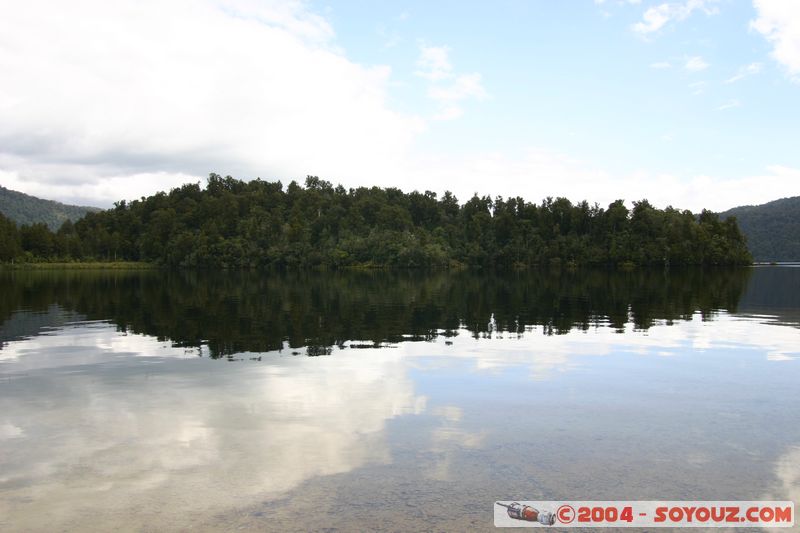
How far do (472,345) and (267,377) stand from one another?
38.1ft

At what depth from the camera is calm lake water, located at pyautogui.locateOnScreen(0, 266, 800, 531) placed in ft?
33.7

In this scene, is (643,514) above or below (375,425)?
below

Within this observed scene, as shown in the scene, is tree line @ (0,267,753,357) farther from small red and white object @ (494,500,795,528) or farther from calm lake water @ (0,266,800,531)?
small red and white object @ (494,500,795,528)

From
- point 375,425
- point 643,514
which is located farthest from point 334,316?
point 643,514

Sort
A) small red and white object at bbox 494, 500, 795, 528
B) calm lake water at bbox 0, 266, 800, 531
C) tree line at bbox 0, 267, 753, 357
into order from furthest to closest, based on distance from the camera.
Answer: tree line at bbox 0, 267, 753, 357 < calm lake water at bbox 0, 266, 800, 531 < small red and white object at bbox 494, 500, 795, 528

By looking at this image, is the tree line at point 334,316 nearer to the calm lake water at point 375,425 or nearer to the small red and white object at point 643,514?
the calm lake water at point 375,425

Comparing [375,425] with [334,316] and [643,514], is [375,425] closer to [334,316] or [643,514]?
[643,514]

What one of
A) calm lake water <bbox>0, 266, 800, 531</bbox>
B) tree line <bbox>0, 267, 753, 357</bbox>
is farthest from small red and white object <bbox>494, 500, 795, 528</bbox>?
tree line <bbox>0, 267, 753, 357</bbox>

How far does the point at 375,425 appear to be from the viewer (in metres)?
14.8

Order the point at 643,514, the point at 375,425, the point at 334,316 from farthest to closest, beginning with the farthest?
1. the point at 334,316
2. the point at 375,425
3. the point at 643,514

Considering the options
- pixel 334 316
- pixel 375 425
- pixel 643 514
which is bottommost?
pixel 643 514

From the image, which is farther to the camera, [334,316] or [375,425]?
[334,316]

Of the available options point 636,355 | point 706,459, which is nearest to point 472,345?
point 636,355

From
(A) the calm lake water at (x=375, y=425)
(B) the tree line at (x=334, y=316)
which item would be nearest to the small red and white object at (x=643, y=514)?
(A) the calm lake water at (x=375, y=425)
